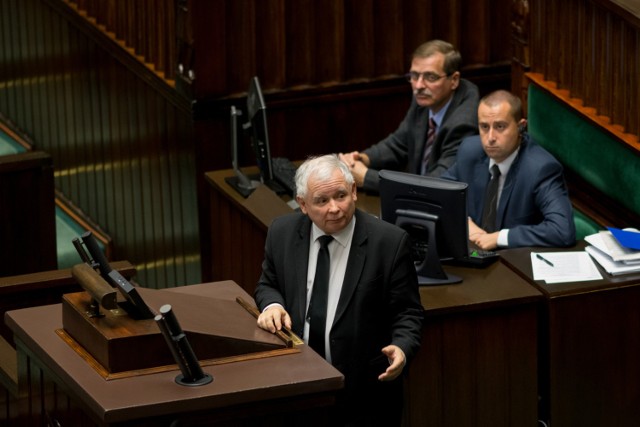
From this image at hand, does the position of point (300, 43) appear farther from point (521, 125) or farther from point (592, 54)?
point (521, 125)

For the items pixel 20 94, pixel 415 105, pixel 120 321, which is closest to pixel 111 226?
pixel 20 94

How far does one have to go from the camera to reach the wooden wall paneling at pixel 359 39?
7.30 m

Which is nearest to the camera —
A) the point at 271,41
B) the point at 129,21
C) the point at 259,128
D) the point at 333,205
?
the point at 333,205

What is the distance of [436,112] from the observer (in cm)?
639

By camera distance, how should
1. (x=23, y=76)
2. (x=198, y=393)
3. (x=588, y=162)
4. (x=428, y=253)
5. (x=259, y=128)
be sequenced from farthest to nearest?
(x=23, y=76) → (x=259, y=128) → (x=588, y=162) → (x=428, y=253) → (x=198, y=393)

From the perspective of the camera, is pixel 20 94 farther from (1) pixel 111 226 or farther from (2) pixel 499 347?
(2) pixel 499 347

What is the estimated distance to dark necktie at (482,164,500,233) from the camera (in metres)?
5.70

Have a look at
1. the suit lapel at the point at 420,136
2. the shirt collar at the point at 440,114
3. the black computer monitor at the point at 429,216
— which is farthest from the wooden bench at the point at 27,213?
the black computer monitor at the point at 429,216

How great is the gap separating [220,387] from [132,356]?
0.28 metres

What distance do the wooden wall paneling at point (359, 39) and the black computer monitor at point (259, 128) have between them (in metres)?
1.11

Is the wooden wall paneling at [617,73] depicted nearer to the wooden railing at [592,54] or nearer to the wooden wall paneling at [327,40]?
the wooden railing at [592,54]

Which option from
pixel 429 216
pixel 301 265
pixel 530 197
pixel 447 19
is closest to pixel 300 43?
pixel 447 19

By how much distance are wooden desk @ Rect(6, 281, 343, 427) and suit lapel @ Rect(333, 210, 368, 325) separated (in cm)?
35

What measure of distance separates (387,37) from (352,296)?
3.26 meters
